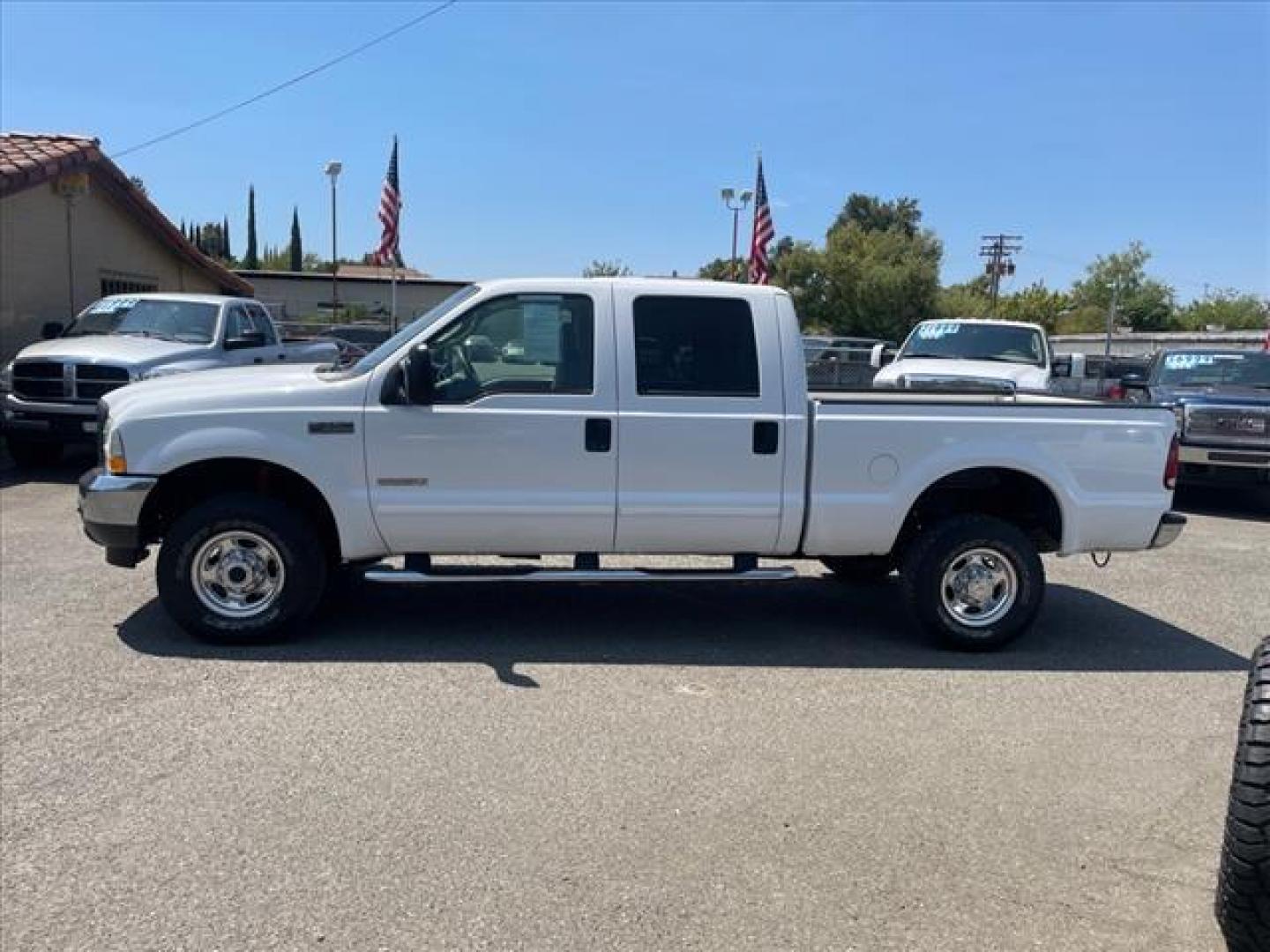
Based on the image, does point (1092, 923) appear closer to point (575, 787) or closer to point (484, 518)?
point (575, 787)

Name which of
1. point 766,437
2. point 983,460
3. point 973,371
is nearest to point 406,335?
point 766,437

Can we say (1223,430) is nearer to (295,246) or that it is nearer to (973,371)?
(973,371)

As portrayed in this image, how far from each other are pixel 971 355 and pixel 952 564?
29.7 feet

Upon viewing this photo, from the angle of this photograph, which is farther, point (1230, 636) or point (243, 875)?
point (1230, 636)

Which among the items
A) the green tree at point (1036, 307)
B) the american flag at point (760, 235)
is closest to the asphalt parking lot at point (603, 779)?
the american flag at point (760, 235)

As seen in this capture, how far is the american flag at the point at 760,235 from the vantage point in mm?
21625

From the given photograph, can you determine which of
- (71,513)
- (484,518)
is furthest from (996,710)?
(71,513)

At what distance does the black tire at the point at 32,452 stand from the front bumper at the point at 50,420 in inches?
7.3

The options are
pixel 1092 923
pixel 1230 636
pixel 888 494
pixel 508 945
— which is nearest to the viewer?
pixel 508 945

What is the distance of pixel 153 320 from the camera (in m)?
12.5

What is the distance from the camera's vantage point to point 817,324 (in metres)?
59.2

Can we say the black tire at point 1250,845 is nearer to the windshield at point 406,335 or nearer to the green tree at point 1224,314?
the windshield at point 406,335

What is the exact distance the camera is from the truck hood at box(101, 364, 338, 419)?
5.61m

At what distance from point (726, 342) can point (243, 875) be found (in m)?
3.68
